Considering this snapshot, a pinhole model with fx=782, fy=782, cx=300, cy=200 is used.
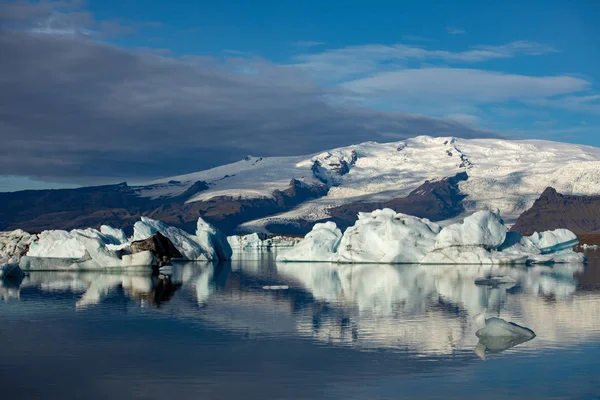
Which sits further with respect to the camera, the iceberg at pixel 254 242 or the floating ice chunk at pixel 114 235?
the iceberg at pixel 254 242

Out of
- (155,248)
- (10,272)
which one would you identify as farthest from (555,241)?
(10,272)

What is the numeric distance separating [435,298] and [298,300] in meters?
5.43

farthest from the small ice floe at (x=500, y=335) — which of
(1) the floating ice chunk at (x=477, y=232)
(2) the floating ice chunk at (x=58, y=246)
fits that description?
(2) the floating ice chunk at (x=58, y=246)

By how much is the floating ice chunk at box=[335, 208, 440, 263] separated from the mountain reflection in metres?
15.1

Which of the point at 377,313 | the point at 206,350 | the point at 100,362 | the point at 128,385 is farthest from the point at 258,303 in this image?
the point at 128,385

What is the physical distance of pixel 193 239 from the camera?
7088 centimetres

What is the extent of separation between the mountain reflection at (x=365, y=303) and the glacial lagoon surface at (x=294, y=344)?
7cm

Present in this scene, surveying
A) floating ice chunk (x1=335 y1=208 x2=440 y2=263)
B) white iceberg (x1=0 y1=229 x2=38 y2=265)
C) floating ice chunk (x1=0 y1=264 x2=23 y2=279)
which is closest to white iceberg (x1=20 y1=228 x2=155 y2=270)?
floating ice chunk (x1=0 y1=264 x2=23 y2=279)

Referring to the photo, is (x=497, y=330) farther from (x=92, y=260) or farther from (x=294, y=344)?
(x=92, y=260)

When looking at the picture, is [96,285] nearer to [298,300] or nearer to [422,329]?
[298,300]

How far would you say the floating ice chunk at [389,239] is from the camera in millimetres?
61906

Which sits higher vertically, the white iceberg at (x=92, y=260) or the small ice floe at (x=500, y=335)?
the white iceberg at (x=92, y=260)

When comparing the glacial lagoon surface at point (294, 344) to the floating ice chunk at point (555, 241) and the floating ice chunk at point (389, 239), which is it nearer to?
the floating ice chunk at point (389, 239)

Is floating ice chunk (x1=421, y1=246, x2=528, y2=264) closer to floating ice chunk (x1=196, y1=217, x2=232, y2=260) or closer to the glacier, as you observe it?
the glacier
